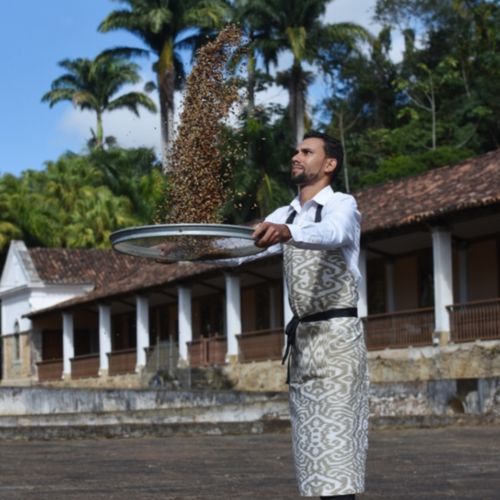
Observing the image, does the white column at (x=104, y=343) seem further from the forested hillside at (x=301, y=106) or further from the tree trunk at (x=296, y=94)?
the tree trunk at (x=296, y=94)

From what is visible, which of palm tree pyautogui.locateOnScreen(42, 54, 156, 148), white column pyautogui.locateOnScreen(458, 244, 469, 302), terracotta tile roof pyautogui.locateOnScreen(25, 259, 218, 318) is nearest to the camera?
white column pyautogui.locateOnScreen(458, 244, 469, 302)

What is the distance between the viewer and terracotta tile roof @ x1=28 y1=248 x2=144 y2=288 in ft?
135

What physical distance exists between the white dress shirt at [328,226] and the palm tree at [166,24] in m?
36.2

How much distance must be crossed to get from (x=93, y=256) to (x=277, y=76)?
9397 mm

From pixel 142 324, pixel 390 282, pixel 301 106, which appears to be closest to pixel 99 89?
pixel 301 106

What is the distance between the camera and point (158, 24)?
40.2 meters

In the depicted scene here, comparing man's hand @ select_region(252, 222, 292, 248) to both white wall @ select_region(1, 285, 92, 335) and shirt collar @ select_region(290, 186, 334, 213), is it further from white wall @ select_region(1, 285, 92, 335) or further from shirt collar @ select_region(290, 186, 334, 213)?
white wall @ select_region(1, 285, 92, 335)

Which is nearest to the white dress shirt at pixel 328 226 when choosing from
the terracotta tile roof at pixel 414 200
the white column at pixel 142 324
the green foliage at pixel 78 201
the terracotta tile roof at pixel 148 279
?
the terracotta tile roof at pixel 414 200

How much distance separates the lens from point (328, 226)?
12.9 ft

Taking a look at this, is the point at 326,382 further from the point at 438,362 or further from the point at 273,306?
the point at 273,306

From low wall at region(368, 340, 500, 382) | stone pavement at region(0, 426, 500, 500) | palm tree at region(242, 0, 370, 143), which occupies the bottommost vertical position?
stone pavement at region(0, 426, 500, 500)

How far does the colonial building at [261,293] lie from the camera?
21.2 metres

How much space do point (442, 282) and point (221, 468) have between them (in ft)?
45.3

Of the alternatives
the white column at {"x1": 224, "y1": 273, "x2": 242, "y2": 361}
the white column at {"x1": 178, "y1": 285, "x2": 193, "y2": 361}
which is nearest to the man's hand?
the white column at {"x1": 224, "y1": 273, "x2": 242, "y2": 361}
